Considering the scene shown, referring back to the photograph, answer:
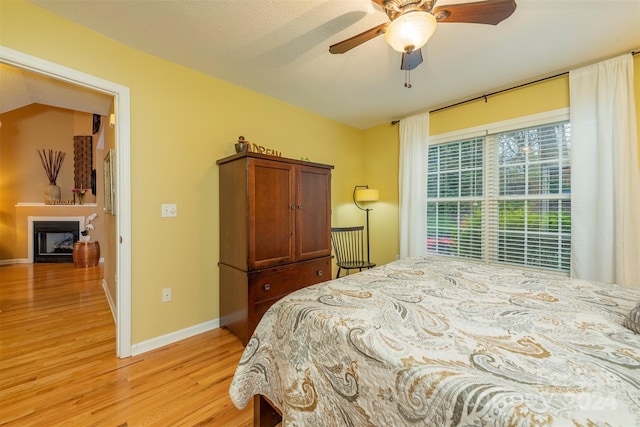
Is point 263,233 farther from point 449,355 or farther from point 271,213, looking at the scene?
point 449,355

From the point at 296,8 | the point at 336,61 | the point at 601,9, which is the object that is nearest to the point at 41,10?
the point at 296,8

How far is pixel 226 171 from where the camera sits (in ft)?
8.18

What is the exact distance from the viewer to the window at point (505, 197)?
258 centimetres

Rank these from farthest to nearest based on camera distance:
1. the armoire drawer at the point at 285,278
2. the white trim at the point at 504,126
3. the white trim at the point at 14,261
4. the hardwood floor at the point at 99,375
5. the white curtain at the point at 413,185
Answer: the white trim at the point at 14,261 < the white curtain at the point at 413,185 < the white trim at the point at 504,126 < the armoire drawer at the point at 285,278 < the hardwood floor at the point at 99,375

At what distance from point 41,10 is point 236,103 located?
1.41m

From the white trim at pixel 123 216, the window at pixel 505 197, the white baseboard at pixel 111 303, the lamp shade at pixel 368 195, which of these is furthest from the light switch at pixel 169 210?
the window at pixel 505 197

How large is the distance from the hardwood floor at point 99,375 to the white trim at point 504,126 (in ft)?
10.7

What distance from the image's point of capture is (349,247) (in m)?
3.76

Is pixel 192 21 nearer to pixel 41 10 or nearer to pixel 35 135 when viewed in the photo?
pixel 41 10

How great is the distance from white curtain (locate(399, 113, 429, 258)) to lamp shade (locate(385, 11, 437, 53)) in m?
2.18

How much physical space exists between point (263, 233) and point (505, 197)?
8.69ft

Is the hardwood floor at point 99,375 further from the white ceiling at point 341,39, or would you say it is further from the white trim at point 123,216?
the white ceiling at point 341,39

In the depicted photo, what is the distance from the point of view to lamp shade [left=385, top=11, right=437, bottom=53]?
1296mm

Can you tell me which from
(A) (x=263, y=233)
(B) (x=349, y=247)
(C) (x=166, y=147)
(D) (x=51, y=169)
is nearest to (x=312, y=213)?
(A) (x=263, y=233)
